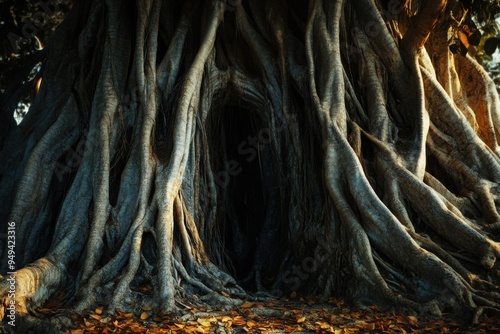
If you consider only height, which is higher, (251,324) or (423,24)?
(423,24)

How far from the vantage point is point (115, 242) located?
471 centimetres

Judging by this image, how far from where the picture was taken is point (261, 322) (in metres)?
3.94

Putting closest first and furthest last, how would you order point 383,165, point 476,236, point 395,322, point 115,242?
1. point 395,322
2. point 476,236
3. point 115,242
4. point 383,165

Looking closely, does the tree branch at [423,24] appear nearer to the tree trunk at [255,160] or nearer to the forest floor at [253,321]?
the tree trunk at [255,160]

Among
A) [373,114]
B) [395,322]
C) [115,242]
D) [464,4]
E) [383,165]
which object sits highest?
[464,4]

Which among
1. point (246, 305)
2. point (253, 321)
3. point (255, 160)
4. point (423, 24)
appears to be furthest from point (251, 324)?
point (423, 24)

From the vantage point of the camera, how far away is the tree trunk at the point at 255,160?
4.42 m

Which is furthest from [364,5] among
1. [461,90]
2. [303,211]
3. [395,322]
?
[395,322]

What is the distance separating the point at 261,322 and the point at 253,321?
57 mm

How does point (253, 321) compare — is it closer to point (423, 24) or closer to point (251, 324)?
point (251, 324)

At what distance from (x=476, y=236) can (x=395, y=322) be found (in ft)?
3.33

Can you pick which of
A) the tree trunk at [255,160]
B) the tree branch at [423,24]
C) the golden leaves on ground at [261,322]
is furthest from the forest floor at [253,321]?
the tree branch at [423,24]

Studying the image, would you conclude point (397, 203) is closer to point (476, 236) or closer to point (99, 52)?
point (476, 236)

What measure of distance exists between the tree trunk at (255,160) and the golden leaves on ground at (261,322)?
0.17m
